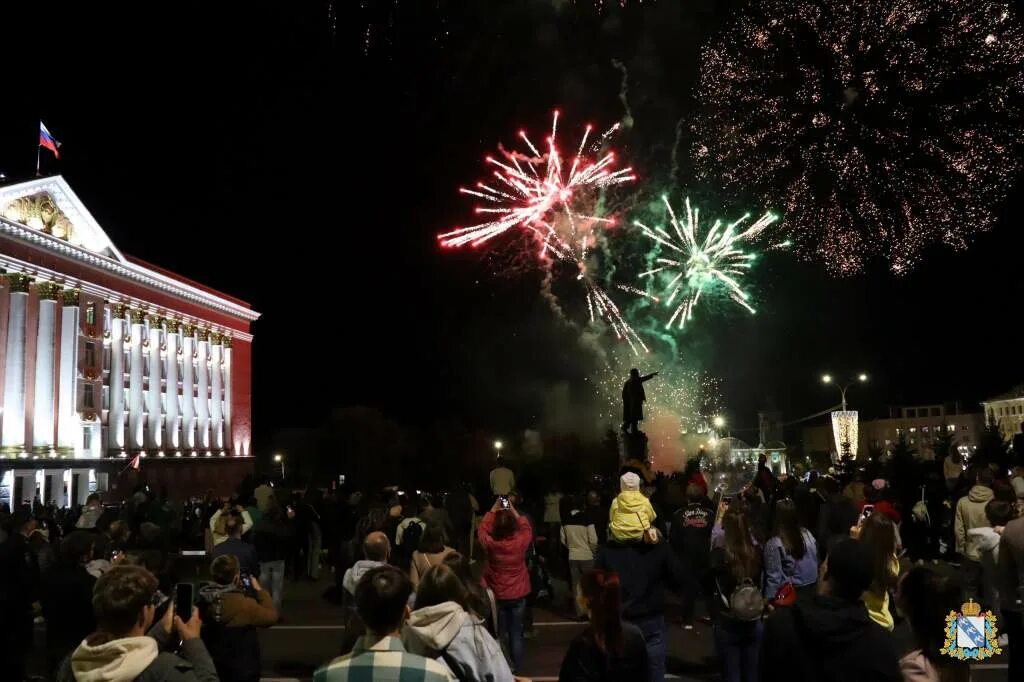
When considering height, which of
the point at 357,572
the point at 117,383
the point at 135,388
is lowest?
the point at 357,572

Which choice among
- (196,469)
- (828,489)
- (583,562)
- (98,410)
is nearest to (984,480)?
(828,489)

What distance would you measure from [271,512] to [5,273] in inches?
1381

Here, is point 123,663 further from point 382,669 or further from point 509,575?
point 509,575

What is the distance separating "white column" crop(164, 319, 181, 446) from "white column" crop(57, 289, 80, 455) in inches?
444

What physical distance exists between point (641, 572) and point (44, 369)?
43601 mm

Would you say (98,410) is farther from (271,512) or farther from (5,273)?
(271,512)

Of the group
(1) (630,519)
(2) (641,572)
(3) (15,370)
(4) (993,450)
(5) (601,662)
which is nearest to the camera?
(5) (601,662)

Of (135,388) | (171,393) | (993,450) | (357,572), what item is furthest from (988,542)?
(171,393)

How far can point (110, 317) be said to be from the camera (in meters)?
50.8

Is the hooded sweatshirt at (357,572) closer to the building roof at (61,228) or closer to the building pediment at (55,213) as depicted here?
the building roof at (61,228)

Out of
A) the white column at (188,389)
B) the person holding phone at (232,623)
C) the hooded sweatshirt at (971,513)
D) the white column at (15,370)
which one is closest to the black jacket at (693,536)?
the hooded sweatshirt at (971,513)

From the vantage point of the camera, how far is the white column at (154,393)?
55.0 m

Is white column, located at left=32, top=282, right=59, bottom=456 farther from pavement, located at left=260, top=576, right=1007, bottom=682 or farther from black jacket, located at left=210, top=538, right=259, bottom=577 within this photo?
black jacket, located at left=210, top=538, right=259, bottom=577

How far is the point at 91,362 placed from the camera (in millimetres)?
48125
